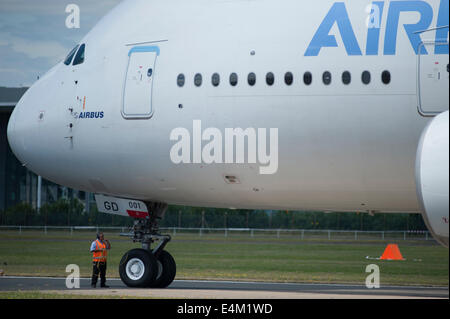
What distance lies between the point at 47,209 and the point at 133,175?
4843 cm

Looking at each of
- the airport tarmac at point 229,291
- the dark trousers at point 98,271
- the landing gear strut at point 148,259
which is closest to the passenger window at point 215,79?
the landing gear strut at point 148,259

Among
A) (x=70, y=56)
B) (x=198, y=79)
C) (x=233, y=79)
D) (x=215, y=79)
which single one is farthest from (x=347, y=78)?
(x=70, y=56)

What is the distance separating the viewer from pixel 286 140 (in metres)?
12.9

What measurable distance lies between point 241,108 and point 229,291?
4.32 m

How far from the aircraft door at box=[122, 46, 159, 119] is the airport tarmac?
3512 millimetres

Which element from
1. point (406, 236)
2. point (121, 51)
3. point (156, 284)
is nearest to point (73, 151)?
point (121, 51)

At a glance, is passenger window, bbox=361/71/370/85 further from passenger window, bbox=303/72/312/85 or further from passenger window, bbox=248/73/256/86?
passenger window, bbox=248/73/256/86

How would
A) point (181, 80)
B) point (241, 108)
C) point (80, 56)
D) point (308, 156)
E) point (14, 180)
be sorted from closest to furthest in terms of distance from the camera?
point (308, 156), point (241, 108), point (181, 80), point (80, 56), point (14, 180)

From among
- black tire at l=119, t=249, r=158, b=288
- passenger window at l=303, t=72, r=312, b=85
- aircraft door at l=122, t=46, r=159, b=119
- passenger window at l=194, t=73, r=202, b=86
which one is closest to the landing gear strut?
black tire at l=119, t=249, r=158, b=288

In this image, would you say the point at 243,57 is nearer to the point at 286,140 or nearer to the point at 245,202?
the point at 286,140

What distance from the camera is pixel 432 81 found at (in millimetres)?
12180

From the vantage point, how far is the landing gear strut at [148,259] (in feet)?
49.7

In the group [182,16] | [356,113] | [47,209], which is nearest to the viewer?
[356,113]

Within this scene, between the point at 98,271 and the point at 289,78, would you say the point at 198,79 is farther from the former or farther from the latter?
the point at 98,271
